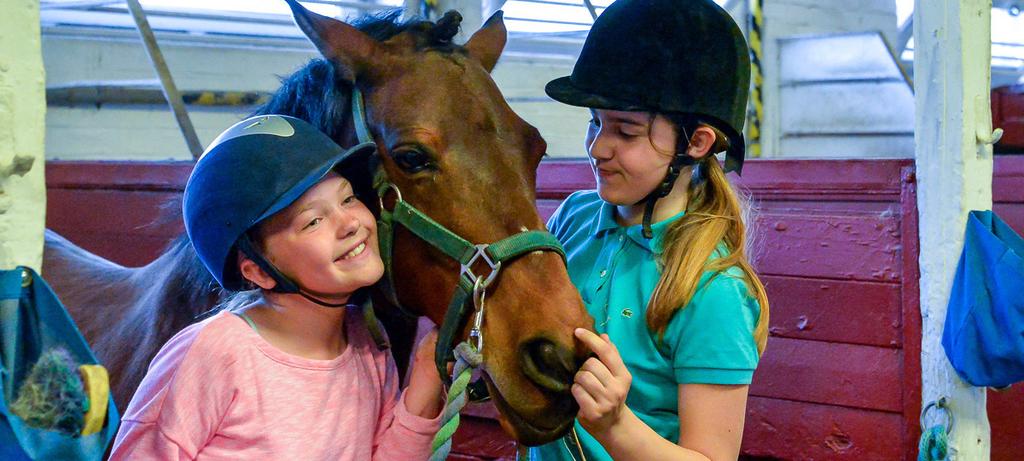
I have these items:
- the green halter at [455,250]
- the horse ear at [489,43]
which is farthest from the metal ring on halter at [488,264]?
the horse ear at [489,43]

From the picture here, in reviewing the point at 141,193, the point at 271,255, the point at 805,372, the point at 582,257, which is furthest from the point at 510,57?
the point at 271,255

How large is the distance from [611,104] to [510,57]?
12.8 feet

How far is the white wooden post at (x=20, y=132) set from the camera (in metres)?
0.89

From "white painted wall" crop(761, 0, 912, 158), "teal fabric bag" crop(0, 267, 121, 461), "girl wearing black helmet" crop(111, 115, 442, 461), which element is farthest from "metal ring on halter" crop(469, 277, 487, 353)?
"white painted wall" crop(761, 0, 912, 158)

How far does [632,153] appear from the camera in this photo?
1.50 metres

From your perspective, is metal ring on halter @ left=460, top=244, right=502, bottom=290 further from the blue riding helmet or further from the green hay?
the green hay

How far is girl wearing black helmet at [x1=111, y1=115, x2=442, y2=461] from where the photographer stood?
3.84 feet

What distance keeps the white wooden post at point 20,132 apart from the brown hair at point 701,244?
0.88m

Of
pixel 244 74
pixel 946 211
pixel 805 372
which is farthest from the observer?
pixel 244 74

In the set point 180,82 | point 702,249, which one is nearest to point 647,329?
point 702,249

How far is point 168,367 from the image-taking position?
1.19 m

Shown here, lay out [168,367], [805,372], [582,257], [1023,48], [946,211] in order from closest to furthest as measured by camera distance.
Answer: [168,367]
[582,257]
[946,211]
[805,372]
[1023,48]

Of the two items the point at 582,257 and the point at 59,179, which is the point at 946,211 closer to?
the point at 582,257

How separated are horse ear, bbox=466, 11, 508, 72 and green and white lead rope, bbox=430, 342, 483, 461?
1.84ft
